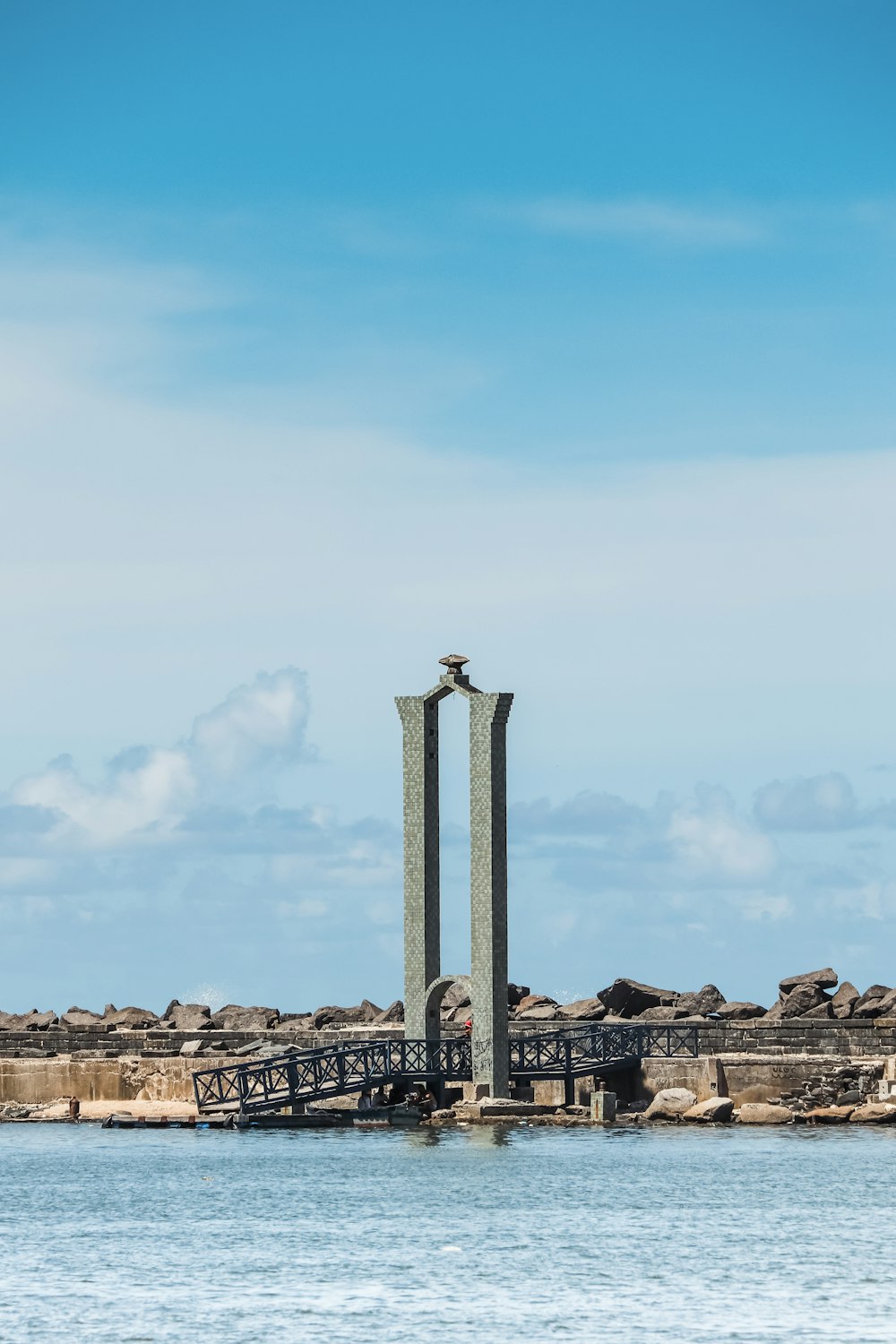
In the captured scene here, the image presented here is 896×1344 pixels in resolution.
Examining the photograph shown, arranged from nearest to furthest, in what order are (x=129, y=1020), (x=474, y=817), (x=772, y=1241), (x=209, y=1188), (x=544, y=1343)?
(x=544, y=1343) → (x=772, y=1241) → (x=209, y=1188) → (x=474, y=817) → (x=129, y=1020)

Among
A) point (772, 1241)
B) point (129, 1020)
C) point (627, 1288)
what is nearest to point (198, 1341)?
point (627, 1288)

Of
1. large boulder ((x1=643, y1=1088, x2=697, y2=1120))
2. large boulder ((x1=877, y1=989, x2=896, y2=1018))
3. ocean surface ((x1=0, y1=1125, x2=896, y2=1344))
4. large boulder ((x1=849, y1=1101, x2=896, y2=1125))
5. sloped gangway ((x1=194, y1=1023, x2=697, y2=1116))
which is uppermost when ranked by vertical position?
large boulder ((x1=877, y1=989, x2=896, y2=1018))

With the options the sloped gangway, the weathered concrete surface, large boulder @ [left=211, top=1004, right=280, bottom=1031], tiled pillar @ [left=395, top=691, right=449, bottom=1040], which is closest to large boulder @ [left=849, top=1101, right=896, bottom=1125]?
the sloped gangway

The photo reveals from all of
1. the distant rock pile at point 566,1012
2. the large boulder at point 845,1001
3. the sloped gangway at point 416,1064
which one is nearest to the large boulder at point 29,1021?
the distant rock pile at point 566,1012

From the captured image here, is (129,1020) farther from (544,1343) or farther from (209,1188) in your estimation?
(544,1343)

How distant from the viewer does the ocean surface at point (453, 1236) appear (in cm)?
2972

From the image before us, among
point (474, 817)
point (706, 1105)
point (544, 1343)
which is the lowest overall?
point (544, 1343)

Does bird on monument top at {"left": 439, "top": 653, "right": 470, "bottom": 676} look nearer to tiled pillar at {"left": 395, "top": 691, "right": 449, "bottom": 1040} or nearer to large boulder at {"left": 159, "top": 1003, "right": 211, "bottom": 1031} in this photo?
tiled pillar at {"left": 395, "top": 691, "right": 449, "bottom": 1040}

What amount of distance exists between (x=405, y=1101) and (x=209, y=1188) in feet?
32.5

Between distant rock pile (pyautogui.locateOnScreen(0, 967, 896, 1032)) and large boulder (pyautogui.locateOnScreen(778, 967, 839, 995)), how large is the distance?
2 centimetres

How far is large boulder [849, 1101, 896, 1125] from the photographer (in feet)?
163

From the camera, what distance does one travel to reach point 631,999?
195 feet

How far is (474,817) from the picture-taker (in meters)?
50.1

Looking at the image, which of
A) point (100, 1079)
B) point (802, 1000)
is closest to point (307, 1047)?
point (100, 1079)
